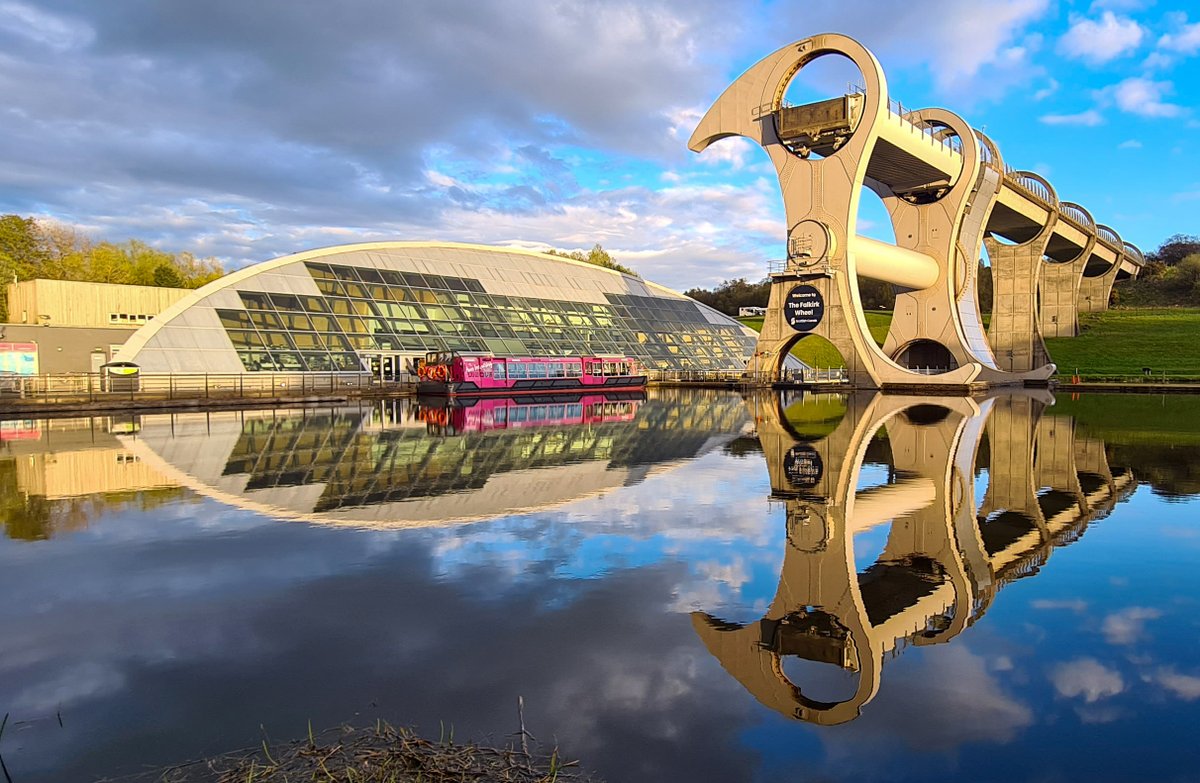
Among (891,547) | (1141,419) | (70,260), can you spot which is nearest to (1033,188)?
(1141,419)

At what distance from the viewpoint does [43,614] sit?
6.44 metres

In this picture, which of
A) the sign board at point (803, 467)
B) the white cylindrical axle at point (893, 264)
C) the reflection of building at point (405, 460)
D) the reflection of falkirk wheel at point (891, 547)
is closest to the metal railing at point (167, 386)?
the reflection of building at point (405, 460)

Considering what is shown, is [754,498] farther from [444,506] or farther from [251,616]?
[251,616]

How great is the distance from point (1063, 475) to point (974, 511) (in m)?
4.74

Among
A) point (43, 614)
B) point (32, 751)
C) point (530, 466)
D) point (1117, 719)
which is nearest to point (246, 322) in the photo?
point (530, 466)

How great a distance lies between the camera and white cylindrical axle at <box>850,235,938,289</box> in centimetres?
4147

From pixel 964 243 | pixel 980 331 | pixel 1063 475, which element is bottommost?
pixel 1063 475

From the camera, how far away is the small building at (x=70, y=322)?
129 ft

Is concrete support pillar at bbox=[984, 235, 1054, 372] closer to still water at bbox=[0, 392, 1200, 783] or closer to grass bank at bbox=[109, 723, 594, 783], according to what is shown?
still water at bbox=[0, 392, 1200, 783]

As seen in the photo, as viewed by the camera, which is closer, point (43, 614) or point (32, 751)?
point (32, 751)

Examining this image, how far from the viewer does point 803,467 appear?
1466cm

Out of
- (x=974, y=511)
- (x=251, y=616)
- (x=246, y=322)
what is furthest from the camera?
(x=246, y=322)

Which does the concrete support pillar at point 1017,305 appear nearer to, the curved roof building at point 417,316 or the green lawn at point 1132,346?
the green lawn at point 1132,346

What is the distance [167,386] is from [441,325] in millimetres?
17216
